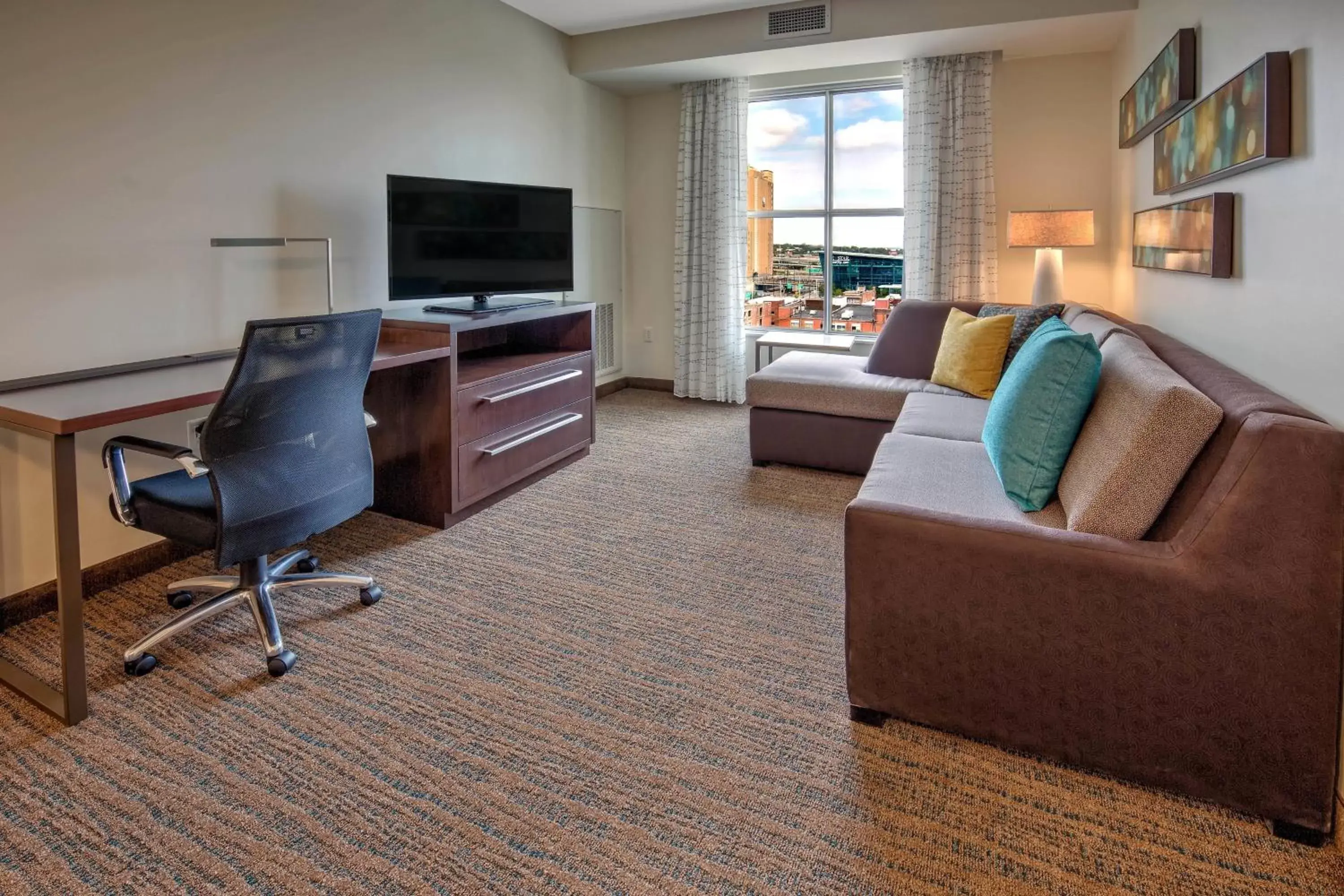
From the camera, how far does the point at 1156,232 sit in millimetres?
3234

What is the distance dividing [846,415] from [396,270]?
7.10 ft

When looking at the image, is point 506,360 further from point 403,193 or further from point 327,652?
point 327,652

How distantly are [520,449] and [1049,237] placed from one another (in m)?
3.15

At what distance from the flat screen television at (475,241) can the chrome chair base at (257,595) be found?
1.32 meters

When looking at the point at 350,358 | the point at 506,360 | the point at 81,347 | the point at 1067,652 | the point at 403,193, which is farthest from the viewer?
the point at 506,360

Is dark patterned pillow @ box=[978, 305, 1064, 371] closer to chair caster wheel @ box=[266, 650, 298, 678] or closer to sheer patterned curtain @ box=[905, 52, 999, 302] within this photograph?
sheer patterned curtain @ box=[905, 52, 999, 302]

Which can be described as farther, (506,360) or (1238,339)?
(506,360)

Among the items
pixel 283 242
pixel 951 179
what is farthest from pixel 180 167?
pixel 951 179

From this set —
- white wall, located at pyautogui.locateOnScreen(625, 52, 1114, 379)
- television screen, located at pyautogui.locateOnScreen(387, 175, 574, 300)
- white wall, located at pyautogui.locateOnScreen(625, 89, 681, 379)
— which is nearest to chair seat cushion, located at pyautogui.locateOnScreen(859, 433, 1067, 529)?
television screen, located at pyautogui.locateOnScreen(387, 175, 574, 300)

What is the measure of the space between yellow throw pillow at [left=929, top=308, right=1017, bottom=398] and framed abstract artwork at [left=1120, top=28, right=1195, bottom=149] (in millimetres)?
992

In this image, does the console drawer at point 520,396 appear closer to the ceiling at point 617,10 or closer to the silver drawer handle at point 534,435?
the silver drawer handle at point 534,435

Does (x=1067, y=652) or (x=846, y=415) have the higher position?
(x=846, y=415)

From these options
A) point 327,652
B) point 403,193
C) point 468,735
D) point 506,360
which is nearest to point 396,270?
point 403,193

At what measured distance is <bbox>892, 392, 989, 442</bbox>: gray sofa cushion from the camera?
291 cm
